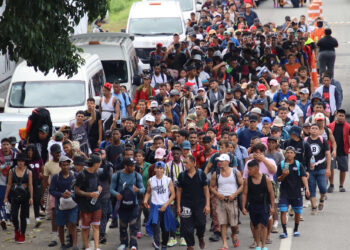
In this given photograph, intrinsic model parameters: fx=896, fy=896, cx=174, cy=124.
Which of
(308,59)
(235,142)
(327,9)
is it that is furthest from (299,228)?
(327,9)

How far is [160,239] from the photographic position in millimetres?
14789

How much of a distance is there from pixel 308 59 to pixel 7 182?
42.1 feet

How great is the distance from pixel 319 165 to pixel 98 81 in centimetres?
693

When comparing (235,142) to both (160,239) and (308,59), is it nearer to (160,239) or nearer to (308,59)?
(160,239)

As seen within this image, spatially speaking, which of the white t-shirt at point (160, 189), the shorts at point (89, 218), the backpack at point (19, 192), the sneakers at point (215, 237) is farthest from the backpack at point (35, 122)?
the sneakers at point (215, 237)

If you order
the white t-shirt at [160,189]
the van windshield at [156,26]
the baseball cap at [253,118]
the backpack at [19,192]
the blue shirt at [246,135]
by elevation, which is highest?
the van windshield at [156,26]

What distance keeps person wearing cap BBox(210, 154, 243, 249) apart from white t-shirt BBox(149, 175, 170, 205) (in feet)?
2.35

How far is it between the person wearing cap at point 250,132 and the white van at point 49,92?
13.6 ft

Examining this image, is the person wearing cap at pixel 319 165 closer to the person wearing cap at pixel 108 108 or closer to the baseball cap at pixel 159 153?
the baseball cap at pixel 159 153

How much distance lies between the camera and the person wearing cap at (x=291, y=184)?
14551 mm

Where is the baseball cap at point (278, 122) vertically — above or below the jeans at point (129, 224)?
above

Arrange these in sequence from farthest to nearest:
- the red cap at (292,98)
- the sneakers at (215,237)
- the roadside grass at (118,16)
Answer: the roadside grass at (118,16), the red cap at (292,98), the sneakers at (215,237)

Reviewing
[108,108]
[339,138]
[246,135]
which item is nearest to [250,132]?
[246,135]

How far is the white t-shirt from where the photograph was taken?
13852 millimetres
